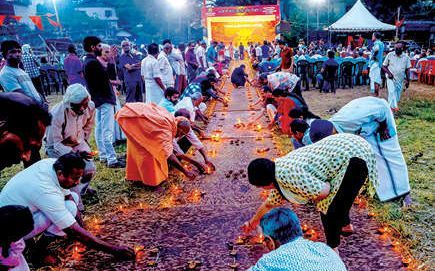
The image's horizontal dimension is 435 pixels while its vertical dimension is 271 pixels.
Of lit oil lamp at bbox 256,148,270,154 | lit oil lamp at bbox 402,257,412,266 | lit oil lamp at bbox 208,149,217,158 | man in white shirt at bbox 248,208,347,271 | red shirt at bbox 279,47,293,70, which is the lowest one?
lit oil lamp at bbox 208,149,217,158

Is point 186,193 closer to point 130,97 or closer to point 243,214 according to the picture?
point 243,214

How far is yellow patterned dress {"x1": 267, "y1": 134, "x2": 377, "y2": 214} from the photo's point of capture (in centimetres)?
243

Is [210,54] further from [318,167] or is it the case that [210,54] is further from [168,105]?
[318,167]

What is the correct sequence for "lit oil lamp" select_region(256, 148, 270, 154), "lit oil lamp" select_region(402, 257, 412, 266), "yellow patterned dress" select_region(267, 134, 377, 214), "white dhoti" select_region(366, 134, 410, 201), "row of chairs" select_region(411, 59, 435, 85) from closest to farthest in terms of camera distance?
"yellow patterned dress" select_region(267, 134, 377, 214)
"lit oil lamp" select_region(402, 257, 412, 266)
"white dhoti" select_region(366, 134, 410, 201)
"lit oil lamp" select_region(256, 148, 270, 154)
"row of chairs" select_region(411, 59, 435, 85)

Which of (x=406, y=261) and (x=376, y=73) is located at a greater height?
(x=376, y=73)

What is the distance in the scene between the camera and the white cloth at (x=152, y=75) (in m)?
6.80

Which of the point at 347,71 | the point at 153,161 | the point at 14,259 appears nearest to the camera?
the point at 14,259

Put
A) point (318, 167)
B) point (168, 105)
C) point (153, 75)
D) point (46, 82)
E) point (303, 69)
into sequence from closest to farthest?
point (318, 167)
point (168, 105)
point (153, 75)
point (303, 69)
point (46, 82)

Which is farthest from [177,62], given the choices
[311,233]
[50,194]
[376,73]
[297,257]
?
[297,257]

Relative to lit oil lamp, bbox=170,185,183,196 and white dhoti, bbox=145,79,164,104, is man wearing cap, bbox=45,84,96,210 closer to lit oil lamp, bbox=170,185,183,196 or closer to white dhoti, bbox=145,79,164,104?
lit oil lamp, bbox=170,185,183,196

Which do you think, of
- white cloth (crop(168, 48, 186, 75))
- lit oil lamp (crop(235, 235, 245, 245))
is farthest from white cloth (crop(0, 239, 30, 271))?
white cloth (crop(168, 48, 186, 75))

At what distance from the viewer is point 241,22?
Answer: 107ft

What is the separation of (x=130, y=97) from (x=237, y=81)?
5.73 meters

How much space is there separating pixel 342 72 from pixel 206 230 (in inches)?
419
